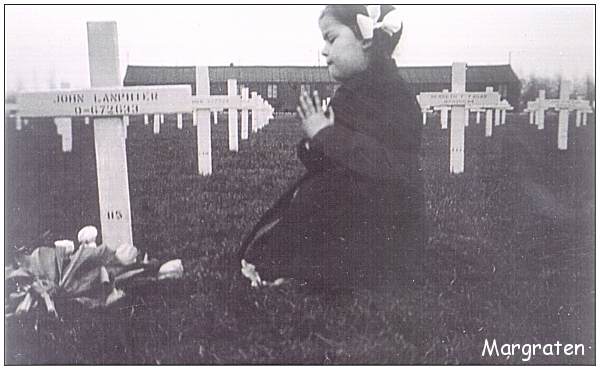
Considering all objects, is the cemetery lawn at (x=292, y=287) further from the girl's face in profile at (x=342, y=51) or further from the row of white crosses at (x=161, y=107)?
the girl's face in profile at (x=342, y=51)

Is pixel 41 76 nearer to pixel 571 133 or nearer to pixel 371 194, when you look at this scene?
pixel 371 194

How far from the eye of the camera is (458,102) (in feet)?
6.75

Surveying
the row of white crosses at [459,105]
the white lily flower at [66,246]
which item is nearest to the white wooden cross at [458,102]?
the row of white crosses at [459,105]

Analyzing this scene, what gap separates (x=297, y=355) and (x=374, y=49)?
0.89 m

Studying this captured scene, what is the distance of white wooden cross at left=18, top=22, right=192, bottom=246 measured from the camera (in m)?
1.91


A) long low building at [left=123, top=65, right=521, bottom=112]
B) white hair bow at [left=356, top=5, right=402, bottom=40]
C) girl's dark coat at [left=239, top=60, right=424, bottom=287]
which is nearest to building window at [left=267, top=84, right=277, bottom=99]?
long low building at [left=123, top=65, right=521, bottom=112]

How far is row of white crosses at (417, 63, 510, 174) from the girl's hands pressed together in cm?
27

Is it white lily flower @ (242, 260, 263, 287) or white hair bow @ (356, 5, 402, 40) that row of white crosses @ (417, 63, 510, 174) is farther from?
white lily flower @ (242, 260, 263, 287)

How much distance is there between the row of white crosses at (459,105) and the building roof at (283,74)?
1.1 inches

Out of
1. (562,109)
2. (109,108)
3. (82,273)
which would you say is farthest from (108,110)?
(562,109)

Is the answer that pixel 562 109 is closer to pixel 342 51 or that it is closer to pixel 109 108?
pixel 342 51

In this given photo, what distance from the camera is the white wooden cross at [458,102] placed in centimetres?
201

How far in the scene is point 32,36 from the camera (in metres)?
2.01

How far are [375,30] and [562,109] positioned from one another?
0.60 metres
